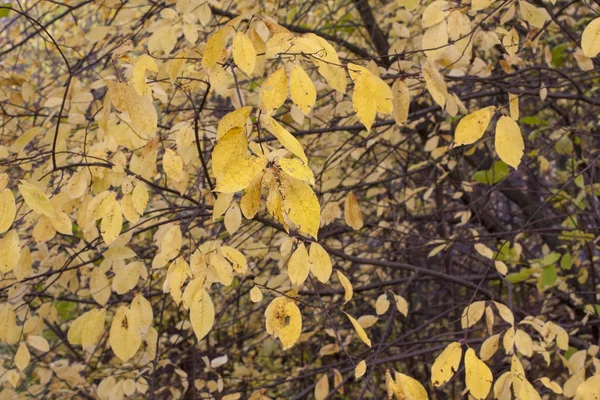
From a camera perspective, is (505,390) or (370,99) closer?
(370,99)

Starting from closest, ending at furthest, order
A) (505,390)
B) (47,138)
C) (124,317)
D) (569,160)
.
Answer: (124,317) → (505,390) → (47,138) → (569,160)

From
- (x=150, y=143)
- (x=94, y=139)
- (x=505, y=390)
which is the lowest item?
(x=505, y=390)

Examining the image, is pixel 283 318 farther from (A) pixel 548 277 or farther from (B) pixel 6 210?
(A) pixel 548 277

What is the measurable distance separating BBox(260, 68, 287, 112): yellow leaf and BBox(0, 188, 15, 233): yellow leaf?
1.87ft

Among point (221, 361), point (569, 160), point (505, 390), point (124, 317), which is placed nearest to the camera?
point (124, 317)

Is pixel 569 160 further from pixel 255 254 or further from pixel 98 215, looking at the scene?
pixel 98 215

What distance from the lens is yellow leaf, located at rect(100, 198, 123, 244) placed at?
4.58 feet

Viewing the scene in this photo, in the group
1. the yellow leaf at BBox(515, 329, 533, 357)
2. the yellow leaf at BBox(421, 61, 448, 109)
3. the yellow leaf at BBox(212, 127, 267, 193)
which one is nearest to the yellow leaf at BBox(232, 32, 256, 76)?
the yellow leaf at BBox(212, 127, 267, 193)

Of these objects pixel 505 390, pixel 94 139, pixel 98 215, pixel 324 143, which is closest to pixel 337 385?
pixel 505 390

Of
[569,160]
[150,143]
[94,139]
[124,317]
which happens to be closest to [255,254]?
[94,139]

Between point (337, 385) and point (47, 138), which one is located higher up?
point (47, 138)

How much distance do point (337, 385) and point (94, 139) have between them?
4.10 feet

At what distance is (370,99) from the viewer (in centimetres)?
112

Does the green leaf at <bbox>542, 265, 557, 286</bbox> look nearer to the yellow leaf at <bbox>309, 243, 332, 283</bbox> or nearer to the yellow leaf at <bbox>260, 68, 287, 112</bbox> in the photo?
the yellow leaf at <bbox>309, 243, 332, 283</bbox>
